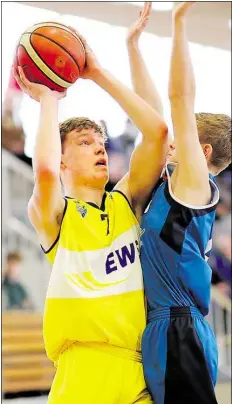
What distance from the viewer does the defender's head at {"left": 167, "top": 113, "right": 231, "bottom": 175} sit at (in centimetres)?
215

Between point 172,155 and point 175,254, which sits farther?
point 172,155

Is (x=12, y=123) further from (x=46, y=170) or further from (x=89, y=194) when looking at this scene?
(x=46, y=170)

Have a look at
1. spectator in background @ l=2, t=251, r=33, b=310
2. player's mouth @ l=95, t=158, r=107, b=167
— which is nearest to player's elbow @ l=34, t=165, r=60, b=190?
player's mouth @ l=95, t=158, r=107, b=167

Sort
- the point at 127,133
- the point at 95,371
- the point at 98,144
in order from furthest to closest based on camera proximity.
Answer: the point at 127,133, the point at 98,144, the point at 95,371

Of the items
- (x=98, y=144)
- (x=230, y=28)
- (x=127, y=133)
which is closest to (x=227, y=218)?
(x=127, y=133)

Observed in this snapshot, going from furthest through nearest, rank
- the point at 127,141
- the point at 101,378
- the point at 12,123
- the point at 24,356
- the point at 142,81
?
the point at 24,356, the point at 12,123, the point at 127,141, the point at 142,81, the point at 101,378

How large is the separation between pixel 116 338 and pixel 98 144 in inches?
24.5

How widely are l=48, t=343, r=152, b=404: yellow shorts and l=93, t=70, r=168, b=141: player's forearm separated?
2.06 ft

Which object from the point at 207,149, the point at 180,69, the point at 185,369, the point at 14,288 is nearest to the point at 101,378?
the point at 185,369

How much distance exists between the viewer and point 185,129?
193 centimetres

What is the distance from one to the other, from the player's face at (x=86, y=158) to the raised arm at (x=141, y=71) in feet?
0.76

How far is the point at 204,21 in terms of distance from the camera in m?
4.54

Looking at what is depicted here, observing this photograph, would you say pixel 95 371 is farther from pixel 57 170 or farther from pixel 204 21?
pixel 204 21

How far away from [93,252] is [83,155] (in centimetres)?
33
